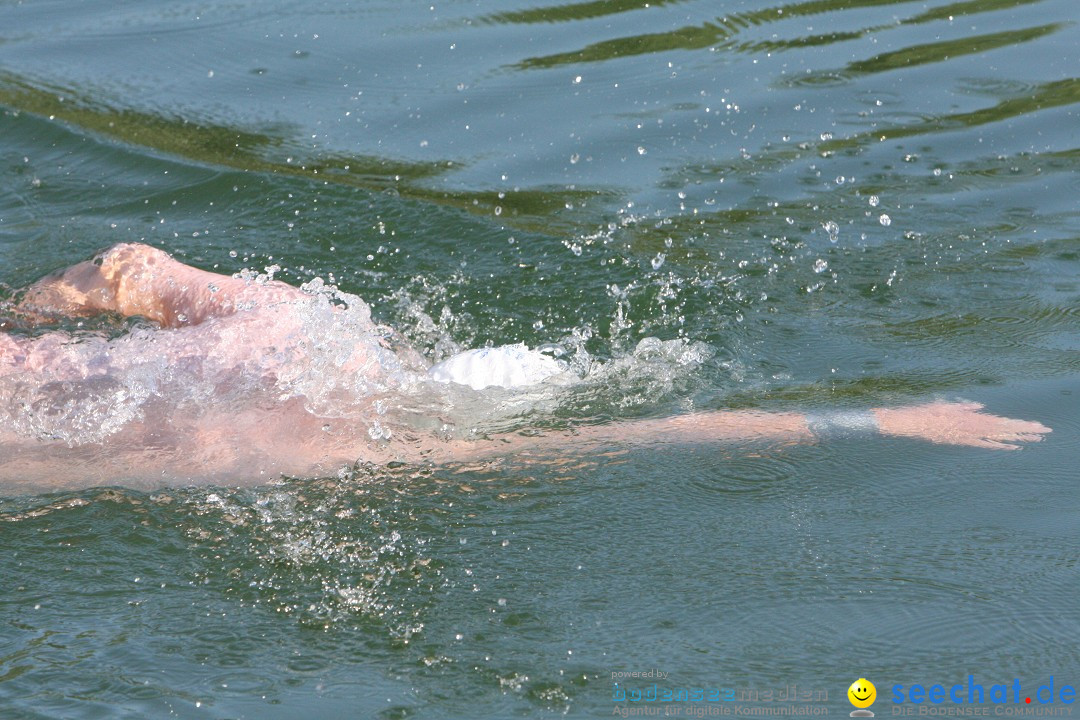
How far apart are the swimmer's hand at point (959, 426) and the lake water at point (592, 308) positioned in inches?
3.0

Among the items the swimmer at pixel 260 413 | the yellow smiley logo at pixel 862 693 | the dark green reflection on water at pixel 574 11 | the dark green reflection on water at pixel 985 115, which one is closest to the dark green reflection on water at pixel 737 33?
the dark green reflection on water at pixel 574 11

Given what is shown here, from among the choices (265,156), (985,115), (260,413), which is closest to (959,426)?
(260,413)

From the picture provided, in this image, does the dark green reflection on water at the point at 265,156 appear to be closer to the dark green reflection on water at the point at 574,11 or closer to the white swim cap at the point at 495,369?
the white swim cap at the point at 495,369

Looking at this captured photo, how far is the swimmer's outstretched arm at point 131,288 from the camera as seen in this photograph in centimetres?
421

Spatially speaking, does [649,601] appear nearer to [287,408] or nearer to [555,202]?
[287,408]

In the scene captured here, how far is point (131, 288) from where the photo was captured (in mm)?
4273

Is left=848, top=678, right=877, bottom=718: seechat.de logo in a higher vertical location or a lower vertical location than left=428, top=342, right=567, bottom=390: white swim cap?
lower

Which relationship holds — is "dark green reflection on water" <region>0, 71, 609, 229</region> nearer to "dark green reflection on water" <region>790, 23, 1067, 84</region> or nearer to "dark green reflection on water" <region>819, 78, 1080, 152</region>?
"dark green reflection on water" <region>819, 78, 1080, 152</region>

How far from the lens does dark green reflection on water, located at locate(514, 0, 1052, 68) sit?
7355 mm

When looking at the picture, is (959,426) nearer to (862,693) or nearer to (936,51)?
(862,693)

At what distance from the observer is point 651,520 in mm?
3467

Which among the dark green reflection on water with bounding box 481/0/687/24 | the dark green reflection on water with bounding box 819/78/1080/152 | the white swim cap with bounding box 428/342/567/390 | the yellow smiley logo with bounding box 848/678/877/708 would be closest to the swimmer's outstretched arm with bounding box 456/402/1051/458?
the white swim cap with bounding box 428/342/567/390

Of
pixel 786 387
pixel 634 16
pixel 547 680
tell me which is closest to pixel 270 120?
pixel 634 16

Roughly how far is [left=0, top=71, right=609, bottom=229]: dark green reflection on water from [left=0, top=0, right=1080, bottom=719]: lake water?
0.03 metres
